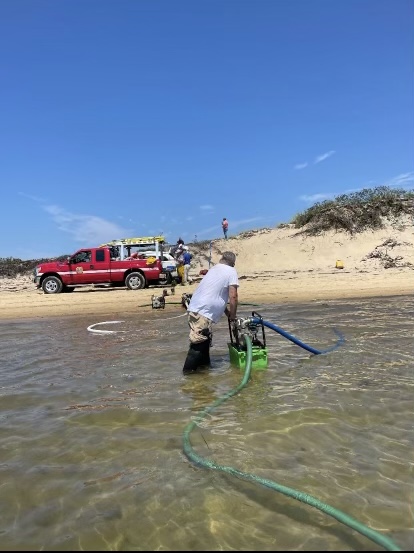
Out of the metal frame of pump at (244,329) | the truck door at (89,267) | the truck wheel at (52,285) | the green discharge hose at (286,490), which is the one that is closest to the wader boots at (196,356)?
the metal frame of pump at (244,329)

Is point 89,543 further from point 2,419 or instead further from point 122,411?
point 2,419

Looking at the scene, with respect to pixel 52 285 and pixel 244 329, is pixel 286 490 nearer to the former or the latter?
pixel 244 329

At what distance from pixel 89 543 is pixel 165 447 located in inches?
55.3

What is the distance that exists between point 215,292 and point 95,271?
14.5m

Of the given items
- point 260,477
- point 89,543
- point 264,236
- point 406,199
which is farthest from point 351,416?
point 406,199

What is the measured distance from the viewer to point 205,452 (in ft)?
13.5

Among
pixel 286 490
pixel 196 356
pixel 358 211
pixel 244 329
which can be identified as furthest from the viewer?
pixel 358 211

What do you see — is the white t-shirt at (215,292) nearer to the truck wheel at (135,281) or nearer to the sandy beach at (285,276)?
the sandy beach at (285,276)

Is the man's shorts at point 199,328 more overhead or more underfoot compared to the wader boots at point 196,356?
more overhead

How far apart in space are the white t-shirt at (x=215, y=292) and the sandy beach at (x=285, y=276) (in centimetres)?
839

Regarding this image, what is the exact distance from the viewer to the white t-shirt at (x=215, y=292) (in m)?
6.66

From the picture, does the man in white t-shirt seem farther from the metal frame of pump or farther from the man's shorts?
the metal frame of pump

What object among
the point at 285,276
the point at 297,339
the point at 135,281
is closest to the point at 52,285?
the point at 135,281

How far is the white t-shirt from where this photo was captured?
21.8ft
